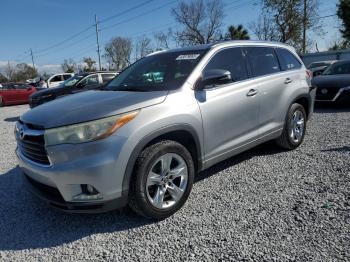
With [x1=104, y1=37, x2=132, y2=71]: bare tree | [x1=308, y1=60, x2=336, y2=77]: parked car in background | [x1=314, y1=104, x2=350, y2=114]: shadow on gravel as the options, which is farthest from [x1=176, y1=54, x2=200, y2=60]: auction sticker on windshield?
[x1=104, y1=37, x2=132, y2=71]: bare tree

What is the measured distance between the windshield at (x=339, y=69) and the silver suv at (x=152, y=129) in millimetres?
6327

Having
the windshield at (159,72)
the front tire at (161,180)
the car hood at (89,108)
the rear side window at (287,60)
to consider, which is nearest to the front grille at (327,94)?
the rear side window at (287,60)

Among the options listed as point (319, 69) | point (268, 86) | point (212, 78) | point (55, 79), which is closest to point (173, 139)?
point (212, 78)

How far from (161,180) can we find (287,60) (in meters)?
3.33

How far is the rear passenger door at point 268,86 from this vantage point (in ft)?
14.5

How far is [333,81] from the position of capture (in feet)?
29.6

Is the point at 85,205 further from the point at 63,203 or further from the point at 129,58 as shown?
the point at 129,58

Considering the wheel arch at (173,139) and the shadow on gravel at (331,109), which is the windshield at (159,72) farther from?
the shadow on gravel at (331,109)

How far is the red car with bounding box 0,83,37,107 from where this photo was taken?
1884cm

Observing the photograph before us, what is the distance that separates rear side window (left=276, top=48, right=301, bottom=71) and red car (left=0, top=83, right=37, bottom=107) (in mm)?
17705

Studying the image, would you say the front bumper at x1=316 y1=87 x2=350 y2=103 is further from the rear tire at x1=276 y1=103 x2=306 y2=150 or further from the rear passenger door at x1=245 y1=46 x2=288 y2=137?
the rear passenger door at x1=245 y1=46 x2=288 y2=137

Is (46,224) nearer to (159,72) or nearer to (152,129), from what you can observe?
(152,129)

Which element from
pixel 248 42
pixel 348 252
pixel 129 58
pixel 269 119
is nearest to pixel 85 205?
pixel 348 252

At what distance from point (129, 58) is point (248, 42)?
6302 cm
